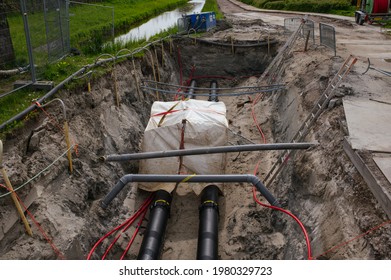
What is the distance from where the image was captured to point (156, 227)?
7383 mm

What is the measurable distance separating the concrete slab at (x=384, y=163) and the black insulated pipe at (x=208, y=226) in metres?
3.31

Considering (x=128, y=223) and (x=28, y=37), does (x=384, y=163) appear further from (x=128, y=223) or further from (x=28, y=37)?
(x=28, y=37)

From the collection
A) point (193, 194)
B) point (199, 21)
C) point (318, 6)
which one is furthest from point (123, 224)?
point (318, 6)

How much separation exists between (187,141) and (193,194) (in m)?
1.39

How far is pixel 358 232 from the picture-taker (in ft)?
16.9

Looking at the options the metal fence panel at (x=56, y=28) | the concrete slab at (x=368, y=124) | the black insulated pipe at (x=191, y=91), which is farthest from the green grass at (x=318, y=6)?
the metal fence panel at (x=56, y=28)

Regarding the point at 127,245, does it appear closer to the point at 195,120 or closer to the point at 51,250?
the point at 51,250

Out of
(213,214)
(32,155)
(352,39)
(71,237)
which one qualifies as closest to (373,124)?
(213,214)

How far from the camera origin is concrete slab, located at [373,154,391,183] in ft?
17.7

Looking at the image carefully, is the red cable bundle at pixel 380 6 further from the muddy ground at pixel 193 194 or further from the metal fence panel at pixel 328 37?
the muddy ground at pixel 193 194

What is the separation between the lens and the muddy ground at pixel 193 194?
5629 mm

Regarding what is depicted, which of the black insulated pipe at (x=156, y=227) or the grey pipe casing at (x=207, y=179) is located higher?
the grey pipe casing at (x=207, y=179)

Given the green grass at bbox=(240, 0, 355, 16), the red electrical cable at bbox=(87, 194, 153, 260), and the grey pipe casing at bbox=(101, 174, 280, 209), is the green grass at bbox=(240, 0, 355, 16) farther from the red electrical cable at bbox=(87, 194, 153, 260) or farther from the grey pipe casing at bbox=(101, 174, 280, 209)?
the red electrical cable at bbox=(87, 194, 153, 260)

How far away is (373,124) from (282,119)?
3816mm
